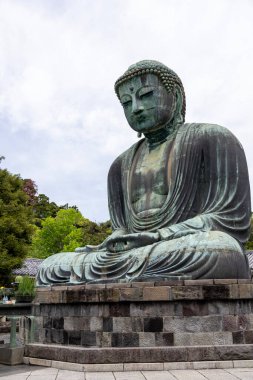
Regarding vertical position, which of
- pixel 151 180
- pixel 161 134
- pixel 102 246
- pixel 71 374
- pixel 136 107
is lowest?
pixel 71 374

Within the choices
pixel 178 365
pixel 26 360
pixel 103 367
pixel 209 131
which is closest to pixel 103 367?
pixel 103 367

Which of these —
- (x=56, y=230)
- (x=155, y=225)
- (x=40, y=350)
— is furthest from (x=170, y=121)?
(x=56, y=230)

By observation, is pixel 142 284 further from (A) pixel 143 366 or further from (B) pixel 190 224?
(B) pixel 190 224

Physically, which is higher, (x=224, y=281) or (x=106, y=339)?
(x=224, y=281)

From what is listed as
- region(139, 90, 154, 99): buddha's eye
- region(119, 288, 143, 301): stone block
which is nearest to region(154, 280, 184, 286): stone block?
region(119, 288, 143, 301): stone block

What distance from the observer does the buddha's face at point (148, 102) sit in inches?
323

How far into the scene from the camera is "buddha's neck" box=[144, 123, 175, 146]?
8438 millimetres

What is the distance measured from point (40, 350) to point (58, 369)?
681mm

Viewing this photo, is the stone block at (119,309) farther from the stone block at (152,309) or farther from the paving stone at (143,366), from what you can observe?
the paving stone at (143,366)

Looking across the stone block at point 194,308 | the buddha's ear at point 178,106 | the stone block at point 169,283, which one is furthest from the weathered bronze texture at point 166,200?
the stone block at point 194,308

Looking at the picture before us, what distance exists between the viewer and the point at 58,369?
18.8 ft

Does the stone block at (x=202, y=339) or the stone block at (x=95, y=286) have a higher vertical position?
the stone block at (x=95, y=286)

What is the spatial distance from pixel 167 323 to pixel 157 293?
41 cm

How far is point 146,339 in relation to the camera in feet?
19.1
